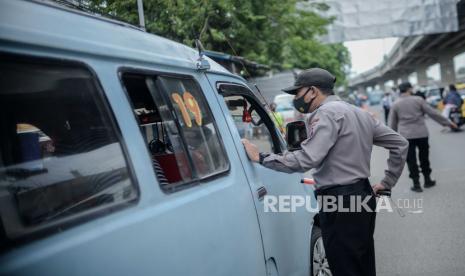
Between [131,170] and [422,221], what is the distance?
4.91 meters

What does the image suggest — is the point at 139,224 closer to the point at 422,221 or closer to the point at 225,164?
the point at 225,164

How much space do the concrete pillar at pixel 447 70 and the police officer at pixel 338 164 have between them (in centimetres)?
4315

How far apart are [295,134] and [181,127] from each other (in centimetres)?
111

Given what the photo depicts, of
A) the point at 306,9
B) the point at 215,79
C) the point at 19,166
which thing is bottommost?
the point at 19,166

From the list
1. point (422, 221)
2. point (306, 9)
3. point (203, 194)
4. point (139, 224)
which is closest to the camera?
point (139, 224)

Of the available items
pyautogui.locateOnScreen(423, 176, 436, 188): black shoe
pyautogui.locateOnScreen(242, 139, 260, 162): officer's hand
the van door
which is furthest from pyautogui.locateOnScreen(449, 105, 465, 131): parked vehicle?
pyautogui.locateOnScreen(242, 139, 260, 162): officer's hand

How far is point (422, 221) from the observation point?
18.5 feet

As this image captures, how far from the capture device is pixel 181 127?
7.23ft

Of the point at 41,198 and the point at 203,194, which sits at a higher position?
the point at 41,198

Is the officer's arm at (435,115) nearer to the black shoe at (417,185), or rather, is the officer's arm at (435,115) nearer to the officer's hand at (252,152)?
the black shoe at (417,185)

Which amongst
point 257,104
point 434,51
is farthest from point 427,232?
point 434,51

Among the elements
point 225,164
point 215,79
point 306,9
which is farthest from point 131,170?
point 306,9

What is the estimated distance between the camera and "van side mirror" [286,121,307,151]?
3045 mm

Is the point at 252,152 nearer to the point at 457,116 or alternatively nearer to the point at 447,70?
the point at 457,116
